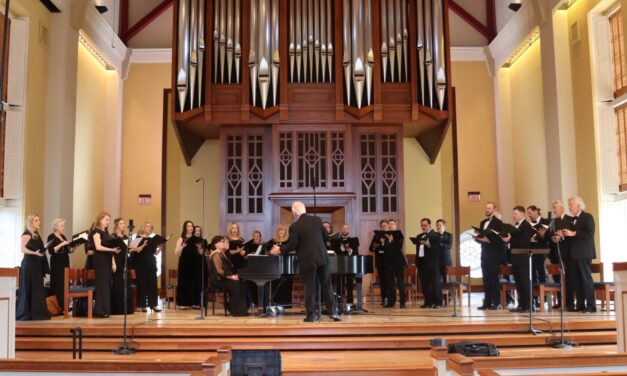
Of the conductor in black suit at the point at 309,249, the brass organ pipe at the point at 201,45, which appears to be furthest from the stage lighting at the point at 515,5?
the conductor in black suit at the point at 309,249

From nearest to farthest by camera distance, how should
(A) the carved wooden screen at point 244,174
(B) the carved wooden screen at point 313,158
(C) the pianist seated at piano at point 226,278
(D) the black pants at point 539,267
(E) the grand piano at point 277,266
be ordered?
1. (E) the grand piano at point 277,266
2. (C) the pianist seated at piano at point 226,278
3. (D) the black pants at point 539,267
4. (B) the carved wooden screen at point 313,158
5. (A) the carved wooden screen at point 244,174

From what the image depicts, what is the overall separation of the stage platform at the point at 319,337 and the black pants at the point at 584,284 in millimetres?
635

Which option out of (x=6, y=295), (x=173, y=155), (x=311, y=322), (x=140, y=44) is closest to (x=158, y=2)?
(x=140, y=44)

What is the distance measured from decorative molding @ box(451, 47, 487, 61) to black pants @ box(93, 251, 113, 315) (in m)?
9.37

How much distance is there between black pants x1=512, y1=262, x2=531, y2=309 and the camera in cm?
944

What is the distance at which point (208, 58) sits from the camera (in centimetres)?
1216

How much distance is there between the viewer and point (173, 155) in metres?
14.6

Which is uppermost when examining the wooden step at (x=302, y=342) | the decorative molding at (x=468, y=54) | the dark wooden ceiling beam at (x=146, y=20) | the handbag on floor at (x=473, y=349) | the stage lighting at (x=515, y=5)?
the dark wooden ceiling beam at (x=146, y=20)

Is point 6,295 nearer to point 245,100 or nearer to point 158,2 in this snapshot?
point 245,100

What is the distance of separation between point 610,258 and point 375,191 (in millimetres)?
4043

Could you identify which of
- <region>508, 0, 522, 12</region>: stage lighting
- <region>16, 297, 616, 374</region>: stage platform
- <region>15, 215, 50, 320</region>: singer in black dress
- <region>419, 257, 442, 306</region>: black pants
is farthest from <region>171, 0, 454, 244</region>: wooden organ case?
<region>16, 297, 616, 374</region>: stage platform

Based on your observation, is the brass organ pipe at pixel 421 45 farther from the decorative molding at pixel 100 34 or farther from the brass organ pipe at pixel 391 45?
the decorative molding at pixel 100 34

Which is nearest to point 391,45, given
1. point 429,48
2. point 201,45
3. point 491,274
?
point 429,48

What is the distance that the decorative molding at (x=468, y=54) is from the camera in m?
15.6
